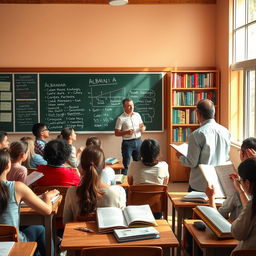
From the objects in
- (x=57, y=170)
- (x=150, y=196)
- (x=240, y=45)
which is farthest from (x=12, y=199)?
(x=240, y=45)

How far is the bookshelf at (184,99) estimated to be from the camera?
7.53m

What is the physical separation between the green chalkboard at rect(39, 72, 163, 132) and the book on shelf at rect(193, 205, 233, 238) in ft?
16.7

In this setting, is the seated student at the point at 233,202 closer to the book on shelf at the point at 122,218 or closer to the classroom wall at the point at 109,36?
the book on shelf at the point at 122,218

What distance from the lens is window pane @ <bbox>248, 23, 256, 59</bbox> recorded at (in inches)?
255

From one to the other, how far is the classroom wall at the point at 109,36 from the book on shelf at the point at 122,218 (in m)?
5.04

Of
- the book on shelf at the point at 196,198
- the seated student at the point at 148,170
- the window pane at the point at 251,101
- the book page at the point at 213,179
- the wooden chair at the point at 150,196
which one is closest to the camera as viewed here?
the book page at the point at 213,179

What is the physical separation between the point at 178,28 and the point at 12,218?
226 inches

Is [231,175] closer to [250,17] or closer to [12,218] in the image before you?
[12,218]

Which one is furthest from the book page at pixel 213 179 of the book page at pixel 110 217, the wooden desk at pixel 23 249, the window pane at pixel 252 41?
the window pane at pixel 252 41

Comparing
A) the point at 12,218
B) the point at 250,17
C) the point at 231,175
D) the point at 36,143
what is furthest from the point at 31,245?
the point at 250,17

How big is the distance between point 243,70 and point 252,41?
18.4 inches

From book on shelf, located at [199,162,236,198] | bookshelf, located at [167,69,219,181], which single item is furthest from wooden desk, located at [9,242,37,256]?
bookshelf, located at [167,69,219,181]

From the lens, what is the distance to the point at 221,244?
2359mm

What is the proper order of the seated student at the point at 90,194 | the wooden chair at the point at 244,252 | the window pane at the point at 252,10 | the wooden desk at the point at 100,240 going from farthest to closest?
the window pane at the point at 252,10
the seated student at the point at 90,194
the wooden desk at the point at 100,240
the wooden chair at the point at 244,252
